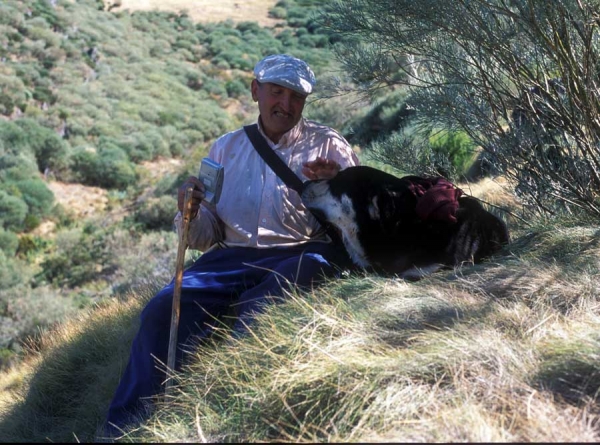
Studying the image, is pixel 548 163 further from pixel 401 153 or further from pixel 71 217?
pixel 71 217

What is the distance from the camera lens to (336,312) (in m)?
3.27

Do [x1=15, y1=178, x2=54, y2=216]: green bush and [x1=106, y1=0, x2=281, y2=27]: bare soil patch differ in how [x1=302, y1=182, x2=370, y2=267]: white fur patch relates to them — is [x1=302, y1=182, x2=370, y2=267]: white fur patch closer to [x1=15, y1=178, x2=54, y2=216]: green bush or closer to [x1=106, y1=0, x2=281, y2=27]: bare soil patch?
[x1=15, y1=178, x2=54, y2=216]: green bush

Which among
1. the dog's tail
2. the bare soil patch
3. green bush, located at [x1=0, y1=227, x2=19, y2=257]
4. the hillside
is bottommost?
green bush, located at [x1=0, y1=227, x2=19, y2=257]

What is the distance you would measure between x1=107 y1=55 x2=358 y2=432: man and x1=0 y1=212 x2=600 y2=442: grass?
0.22m

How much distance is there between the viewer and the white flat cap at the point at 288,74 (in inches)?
Answer: 166

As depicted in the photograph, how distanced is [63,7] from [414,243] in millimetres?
33316

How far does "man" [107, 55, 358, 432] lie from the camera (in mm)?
3762

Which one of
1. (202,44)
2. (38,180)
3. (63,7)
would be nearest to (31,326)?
(38,180)

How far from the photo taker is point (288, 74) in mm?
4215

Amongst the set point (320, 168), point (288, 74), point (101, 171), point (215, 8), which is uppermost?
point (215, 8)

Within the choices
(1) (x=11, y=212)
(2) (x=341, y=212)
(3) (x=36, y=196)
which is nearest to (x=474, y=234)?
(2) (x=341, y=212)

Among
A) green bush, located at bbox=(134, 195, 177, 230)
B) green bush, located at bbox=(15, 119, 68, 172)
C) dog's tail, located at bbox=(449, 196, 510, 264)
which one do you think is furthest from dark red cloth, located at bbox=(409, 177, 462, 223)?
green bush, located at bbox=(15, 119, 68, 172)

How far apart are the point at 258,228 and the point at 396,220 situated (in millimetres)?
726

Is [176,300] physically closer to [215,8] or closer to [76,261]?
[76,261]
